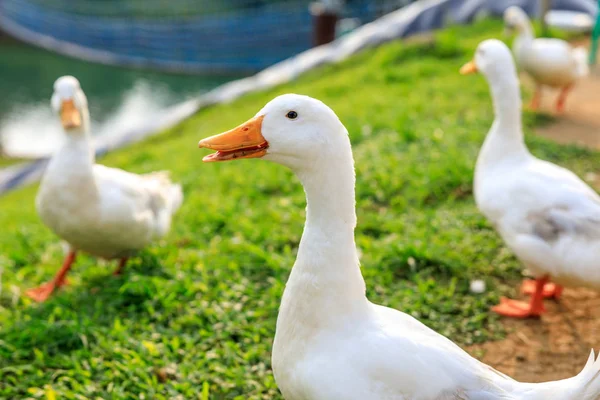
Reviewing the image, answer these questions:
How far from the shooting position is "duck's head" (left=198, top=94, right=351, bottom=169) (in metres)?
2.22

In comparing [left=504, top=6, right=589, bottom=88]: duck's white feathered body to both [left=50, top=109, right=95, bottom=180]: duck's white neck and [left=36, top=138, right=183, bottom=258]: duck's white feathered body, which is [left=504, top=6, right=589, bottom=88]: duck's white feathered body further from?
[left=50, top=109, right=95, bottom=180]: duck's white neck

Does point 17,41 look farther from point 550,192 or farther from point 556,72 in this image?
point 550,192

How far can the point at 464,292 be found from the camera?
3992 mm

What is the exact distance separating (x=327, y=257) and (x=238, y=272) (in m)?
1.97

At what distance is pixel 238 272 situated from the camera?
13.9 feet

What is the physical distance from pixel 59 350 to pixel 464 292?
2.52 metres

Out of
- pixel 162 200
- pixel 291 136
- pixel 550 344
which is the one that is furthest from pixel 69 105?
pixel 550 344

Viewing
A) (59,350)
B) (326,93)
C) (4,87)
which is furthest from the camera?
(4,87)

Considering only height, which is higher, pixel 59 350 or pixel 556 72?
pixel 556 72

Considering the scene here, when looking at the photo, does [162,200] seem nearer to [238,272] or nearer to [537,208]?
[238,272]

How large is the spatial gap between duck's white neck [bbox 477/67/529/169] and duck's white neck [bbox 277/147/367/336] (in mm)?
2080

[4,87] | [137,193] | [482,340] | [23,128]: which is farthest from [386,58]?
[4,87]

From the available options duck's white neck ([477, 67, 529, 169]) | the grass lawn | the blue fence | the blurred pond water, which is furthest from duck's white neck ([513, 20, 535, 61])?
the blue fence

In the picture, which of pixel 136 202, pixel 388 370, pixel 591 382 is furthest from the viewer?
pixel 136 202
